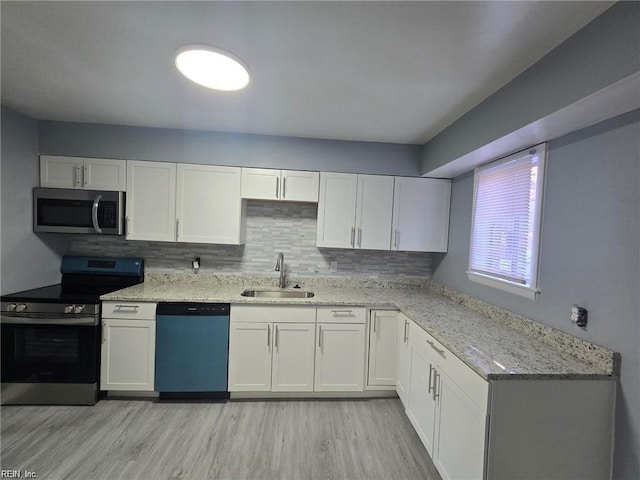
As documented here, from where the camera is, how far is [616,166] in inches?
50.1

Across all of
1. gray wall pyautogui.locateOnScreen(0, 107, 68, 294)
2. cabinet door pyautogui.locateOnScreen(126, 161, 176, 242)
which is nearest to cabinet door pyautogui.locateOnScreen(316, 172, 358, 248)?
cabinet door pyautogui.locateOnScreen(126, 161, 176, 242)

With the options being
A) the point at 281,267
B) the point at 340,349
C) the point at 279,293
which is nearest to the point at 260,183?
the point at 281,267

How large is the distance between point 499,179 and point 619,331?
123 centimetres

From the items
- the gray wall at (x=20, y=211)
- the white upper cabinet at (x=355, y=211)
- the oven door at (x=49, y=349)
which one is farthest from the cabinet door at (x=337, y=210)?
the gray wall at (x=20, y=211)

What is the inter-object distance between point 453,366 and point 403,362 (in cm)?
86

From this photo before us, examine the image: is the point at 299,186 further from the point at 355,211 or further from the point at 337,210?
the point at 355,211

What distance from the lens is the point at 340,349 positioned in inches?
96.6

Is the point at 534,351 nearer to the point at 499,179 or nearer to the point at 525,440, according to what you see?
the point at 525,440

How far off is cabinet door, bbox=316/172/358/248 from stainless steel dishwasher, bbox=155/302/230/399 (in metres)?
1.19

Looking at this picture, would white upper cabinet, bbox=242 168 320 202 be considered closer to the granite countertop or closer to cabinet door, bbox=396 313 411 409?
the granite countertop

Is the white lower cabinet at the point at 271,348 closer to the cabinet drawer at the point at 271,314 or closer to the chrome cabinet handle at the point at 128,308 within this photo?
the cabinet drawer at the point at 271,314

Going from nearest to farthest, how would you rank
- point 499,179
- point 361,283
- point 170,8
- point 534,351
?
point 170,8, point 534,351, point 499,179, point 361,283

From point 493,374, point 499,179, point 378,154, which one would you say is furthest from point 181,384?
point 499,179

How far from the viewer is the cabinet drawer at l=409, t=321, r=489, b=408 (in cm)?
126
